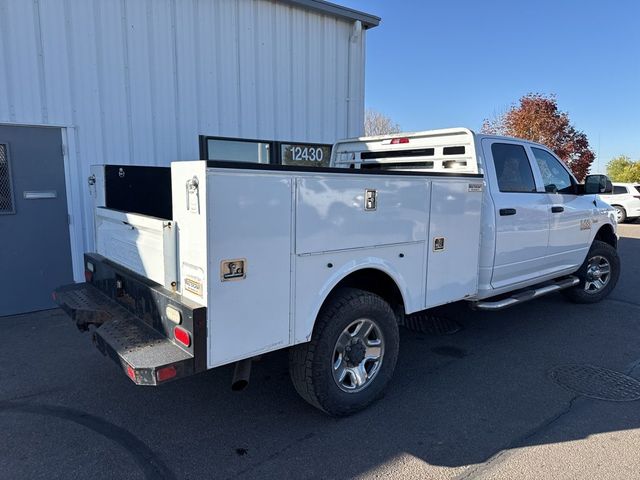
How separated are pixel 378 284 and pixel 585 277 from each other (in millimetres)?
4144

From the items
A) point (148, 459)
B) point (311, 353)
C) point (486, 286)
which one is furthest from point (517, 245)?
point (148, 459)

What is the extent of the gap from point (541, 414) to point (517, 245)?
1.89 m

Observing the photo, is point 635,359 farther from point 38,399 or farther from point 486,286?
point 38,399

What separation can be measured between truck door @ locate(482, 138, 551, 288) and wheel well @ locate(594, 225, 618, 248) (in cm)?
195

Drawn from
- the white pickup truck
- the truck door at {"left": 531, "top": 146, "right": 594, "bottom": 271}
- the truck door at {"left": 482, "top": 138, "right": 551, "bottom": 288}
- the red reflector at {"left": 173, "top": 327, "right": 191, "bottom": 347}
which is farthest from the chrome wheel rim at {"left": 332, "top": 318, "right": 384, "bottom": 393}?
the truck door at {"left": 531, "top": 146, "right": 594, "bottom": 271}

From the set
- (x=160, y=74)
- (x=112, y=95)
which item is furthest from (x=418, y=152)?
(x=112, y=95)

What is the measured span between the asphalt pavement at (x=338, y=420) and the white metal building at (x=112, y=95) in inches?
Result: 60.7

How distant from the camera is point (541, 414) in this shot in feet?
12.0

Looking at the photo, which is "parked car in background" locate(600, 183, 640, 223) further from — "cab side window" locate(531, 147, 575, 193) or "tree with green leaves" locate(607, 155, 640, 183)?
"tree with green leaves" locate(607, 155, 640, 183)

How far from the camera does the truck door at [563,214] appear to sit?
5496mm

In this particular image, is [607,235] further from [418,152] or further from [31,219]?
[31,219]

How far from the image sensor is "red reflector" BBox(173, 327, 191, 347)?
2.74 metres

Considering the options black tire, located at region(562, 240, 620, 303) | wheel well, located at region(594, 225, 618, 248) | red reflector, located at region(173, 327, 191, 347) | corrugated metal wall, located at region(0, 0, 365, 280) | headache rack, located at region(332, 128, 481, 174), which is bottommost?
black tire, located at region(562, 240, 620, 303)

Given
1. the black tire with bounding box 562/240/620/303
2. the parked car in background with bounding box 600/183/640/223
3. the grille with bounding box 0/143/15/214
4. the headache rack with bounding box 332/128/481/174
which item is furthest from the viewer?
the parked car in background with bounding box 600/183/640/223
